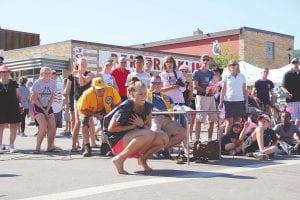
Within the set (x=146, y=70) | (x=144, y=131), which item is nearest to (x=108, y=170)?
(x=144, y=131)

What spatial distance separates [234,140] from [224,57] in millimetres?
28832

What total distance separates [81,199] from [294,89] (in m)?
7.44

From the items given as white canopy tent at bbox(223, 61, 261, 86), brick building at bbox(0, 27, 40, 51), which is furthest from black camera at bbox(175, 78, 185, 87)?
brick building at bbox(0, 27, 40, 51)

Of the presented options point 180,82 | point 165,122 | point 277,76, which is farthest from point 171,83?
point 277,76

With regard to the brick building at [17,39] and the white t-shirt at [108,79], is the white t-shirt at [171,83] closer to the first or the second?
the white t-shirt at [108,79]

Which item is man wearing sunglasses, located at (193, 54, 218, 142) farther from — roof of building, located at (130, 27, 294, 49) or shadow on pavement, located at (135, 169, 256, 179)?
roof of building, located at (130, 27, 294, 49)

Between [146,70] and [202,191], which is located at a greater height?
[146,70]

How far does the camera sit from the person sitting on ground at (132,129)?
6.83 meters

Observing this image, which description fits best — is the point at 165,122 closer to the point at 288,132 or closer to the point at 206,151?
the point at 206,151

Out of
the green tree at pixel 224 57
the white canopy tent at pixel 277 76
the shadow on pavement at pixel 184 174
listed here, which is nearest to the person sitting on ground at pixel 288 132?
the shadow on pavement at pixel 184 174

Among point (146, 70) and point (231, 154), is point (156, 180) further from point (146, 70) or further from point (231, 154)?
point (146, 70)

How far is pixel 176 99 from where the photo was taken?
31.8 feet

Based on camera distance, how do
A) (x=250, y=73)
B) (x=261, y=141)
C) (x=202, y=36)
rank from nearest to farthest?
1. (x=261, y=141)
2. (x=250, y=73)
3. (x=202, y=36)

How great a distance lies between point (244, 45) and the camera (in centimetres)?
3984
